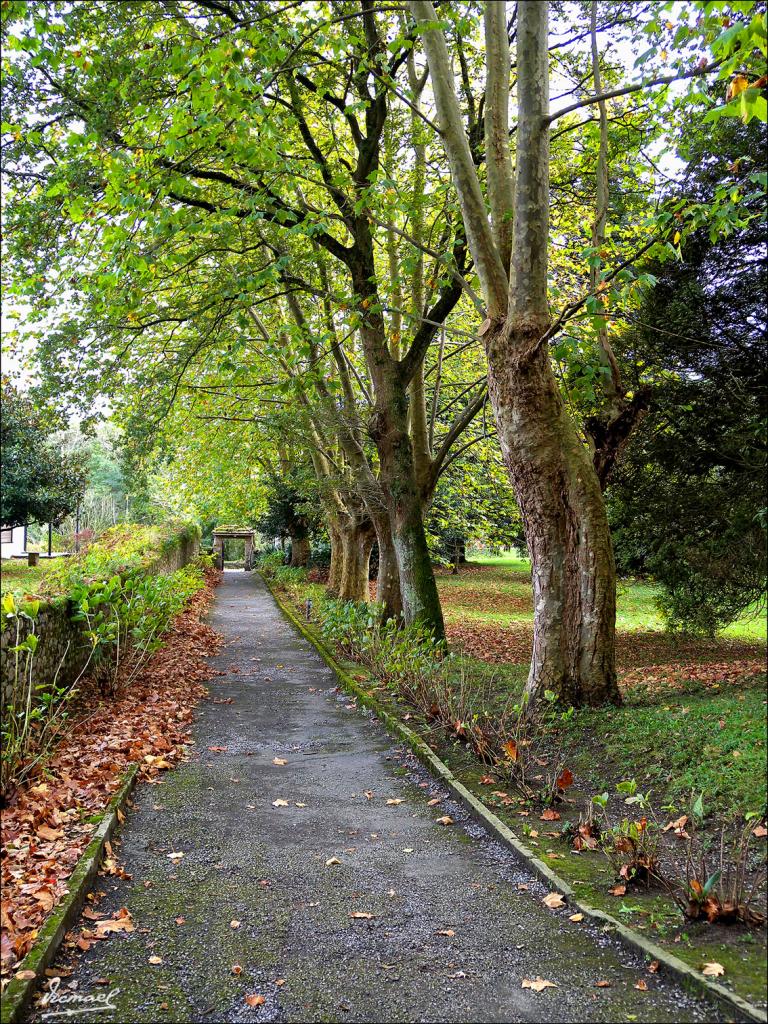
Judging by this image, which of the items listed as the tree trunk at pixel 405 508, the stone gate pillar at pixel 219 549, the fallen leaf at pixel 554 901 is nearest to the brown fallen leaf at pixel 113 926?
the fallen leaf at pixel 554 901

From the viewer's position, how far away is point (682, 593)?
41.3ft

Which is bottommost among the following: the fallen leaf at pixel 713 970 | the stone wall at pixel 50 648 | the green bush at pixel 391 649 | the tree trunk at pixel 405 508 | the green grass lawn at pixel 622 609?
the green grass lawn at pixel 622 609

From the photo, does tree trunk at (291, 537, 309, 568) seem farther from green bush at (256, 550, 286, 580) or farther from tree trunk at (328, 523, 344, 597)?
tree trunk at (328, 523, 344, 597)

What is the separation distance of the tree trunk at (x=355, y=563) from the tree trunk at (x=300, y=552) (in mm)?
12801

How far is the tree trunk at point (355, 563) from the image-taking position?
60.9 feet

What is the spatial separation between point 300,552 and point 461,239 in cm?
2301

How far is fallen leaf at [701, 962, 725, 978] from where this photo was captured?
3240 millimetres

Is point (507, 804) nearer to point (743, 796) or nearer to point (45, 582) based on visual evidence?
point (743, 796)

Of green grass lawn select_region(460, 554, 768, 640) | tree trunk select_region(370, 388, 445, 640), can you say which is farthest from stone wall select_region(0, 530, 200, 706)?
green grass lawn select_region(460, 554, 768, 640)

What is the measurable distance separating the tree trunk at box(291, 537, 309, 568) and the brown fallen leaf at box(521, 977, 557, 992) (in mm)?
28831

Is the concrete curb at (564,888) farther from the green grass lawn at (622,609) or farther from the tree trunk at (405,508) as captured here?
the green grass lawn at (622,609)

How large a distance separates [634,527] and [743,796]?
798cm

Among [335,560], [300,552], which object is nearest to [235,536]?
[300,552]

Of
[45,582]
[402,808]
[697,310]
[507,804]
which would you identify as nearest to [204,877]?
[402,808]
